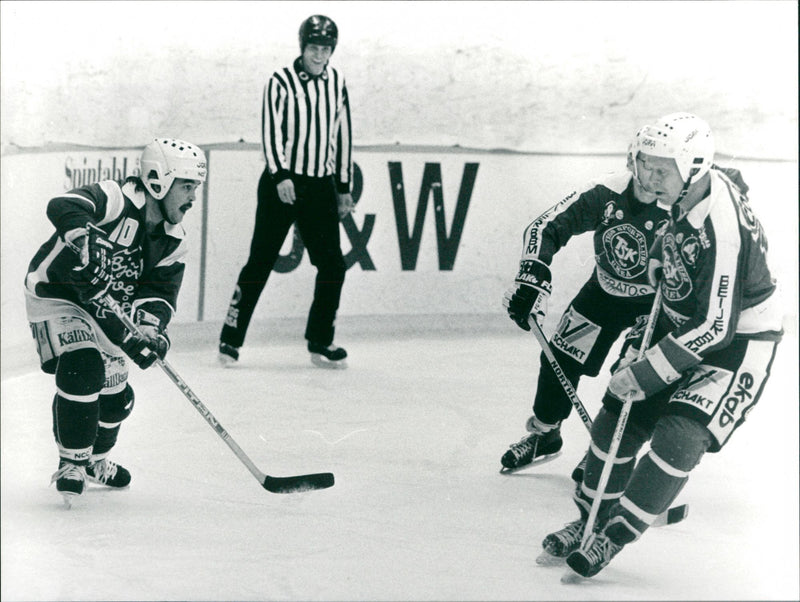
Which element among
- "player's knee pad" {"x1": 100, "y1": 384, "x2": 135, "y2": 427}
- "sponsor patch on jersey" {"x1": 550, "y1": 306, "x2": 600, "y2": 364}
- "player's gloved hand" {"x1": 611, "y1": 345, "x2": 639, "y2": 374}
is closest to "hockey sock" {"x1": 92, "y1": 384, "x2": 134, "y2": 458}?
"player's knee pad" {"x1": 100, "y1": 384, "x2": 135, "y2": 427}

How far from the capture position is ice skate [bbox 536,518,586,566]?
6.72 ft

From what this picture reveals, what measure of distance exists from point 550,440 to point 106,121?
3.41ft

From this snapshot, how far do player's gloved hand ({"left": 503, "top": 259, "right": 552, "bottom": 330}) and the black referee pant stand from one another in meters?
0.45

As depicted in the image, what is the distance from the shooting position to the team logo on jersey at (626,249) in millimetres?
2041

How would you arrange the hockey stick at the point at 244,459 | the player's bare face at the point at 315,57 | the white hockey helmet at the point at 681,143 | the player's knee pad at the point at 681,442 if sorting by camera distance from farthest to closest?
the player's bare face at the point at 315,57 < the hockey stick at the point at 244,459 < the player's knee pad at the point at 681,442 < the white hockey helmet at the point at 681,143

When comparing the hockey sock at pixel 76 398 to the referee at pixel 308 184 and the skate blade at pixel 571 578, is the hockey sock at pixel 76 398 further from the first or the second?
the skate blade at pixel 571 578

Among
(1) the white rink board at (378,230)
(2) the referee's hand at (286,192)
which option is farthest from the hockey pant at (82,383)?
(2) the referee's hand at (286,192)

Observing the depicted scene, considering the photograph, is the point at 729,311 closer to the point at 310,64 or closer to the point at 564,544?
the point at 564,544

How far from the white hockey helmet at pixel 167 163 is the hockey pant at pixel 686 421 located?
868 mm

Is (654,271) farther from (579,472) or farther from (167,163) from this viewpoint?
(167,163)

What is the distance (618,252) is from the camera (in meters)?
2.06

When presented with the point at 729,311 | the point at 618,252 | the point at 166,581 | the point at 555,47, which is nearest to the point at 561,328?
the point at 618,252

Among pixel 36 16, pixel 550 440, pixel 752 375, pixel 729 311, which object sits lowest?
pixel 550 440

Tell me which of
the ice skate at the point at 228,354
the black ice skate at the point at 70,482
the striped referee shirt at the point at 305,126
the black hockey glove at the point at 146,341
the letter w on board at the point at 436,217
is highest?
the striped referee shirt at the point at 305,126
